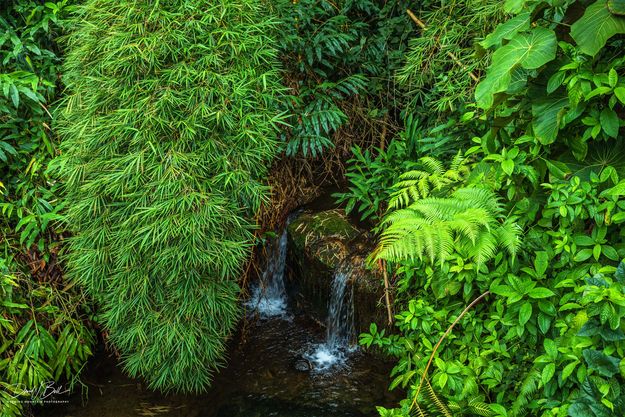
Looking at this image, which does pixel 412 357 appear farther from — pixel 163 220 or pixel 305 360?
pixel 163 220

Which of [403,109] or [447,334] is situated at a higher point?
[403,109]

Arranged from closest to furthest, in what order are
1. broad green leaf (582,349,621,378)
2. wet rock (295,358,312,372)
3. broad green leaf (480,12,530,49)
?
broad green leaf (582,349,621,378) < broad green leaf (480,12,530,49) < wet rock (295,358,312,372)

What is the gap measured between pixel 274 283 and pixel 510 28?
2830 millimetres

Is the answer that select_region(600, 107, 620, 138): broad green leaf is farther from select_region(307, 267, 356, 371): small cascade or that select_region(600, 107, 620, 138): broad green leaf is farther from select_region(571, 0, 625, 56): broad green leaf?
select_region(307, 267, 356, 371): small cascade

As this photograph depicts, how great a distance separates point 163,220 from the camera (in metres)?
3.34

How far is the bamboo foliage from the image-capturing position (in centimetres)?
342

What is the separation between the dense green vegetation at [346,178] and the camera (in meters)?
2.63

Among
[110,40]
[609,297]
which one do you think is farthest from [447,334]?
[110,40]

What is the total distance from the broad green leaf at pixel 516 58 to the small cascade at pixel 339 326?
1.94 meters

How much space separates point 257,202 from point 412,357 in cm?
136

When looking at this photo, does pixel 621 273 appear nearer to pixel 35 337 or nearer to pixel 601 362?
pixel 601 362

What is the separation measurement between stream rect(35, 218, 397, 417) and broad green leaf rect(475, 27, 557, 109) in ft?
6.48
